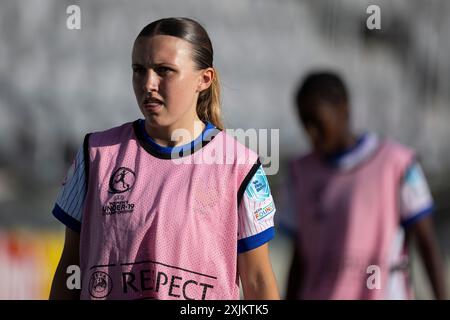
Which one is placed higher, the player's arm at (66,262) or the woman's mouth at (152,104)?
the woman's mouth at (152,104)

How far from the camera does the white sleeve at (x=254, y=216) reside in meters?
1.92

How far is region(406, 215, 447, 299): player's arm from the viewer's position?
3.52 metres

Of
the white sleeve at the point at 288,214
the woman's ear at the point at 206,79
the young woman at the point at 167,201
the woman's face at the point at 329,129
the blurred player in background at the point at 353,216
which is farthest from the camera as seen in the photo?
the woman's face at the point at 329,129

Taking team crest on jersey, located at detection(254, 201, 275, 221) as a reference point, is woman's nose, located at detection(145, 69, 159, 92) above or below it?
above

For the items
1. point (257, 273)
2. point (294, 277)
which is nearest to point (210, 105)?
point (257, 273)

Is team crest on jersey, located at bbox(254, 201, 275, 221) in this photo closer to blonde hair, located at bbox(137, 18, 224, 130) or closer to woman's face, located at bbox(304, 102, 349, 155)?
blonde hair, located at bbox(137, 18, 224, 130)

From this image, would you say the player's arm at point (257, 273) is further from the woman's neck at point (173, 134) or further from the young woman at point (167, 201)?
the woman's neck at point (173, 134)

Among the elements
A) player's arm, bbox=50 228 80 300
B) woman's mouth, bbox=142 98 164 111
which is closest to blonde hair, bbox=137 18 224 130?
woman's mouth, bbox=142 98 164 111

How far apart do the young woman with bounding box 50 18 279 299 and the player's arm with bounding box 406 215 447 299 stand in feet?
5.51

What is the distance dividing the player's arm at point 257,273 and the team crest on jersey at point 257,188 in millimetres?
103

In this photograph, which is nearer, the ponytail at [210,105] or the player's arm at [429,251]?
the ponytail at [210,105]

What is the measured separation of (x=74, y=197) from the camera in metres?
1.95

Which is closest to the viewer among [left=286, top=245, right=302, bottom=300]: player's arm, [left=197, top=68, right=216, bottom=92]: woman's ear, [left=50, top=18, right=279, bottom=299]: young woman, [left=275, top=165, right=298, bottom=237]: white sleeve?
[left=50, top=18, right=279, bottom=299]: young woman

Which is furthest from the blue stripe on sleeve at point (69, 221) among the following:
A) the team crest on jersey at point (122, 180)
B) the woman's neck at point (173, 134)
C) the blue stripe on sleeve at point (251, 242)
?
the blue stripe on sleeve at point (251, 242)
